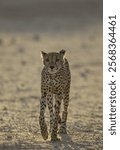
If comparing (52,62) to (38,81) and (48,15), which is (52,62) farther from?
(48,15)

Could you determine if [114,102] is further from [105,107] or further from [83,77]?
[83,77]

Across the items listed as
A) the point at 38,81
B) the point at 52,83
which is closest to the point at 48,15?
the point at 38,81

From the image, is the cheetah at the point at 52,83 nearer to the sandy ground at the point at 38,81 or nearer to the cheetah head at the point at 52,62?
the cheetah head at the point at 52,62

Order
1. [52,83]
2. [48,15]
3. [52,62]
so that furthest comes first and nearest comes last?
[48,15], [52,83], [52,62]

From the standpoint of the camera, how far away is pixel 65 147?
1094cm

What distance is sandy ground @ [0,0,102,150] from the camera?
1155 centimetres

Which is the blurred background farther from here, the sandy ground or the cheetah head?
the cheetah head

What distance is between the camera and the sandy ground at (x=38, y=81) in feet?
37.9

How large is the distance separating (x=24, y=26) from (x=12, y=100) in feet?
65.3

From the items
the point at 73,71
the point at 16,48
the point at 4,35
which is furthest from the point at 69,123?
the point at 4,35

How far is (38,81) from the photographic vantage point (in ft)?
62.2

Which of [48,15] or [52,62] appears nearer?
[52,62]

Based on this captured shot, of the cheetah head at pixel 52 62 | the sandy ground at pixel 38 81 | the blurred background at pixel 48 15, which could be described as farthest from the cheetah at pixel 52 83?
the blurred background at pixel 48 15

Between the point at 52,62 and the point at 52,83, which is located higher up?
the point at 52,62
